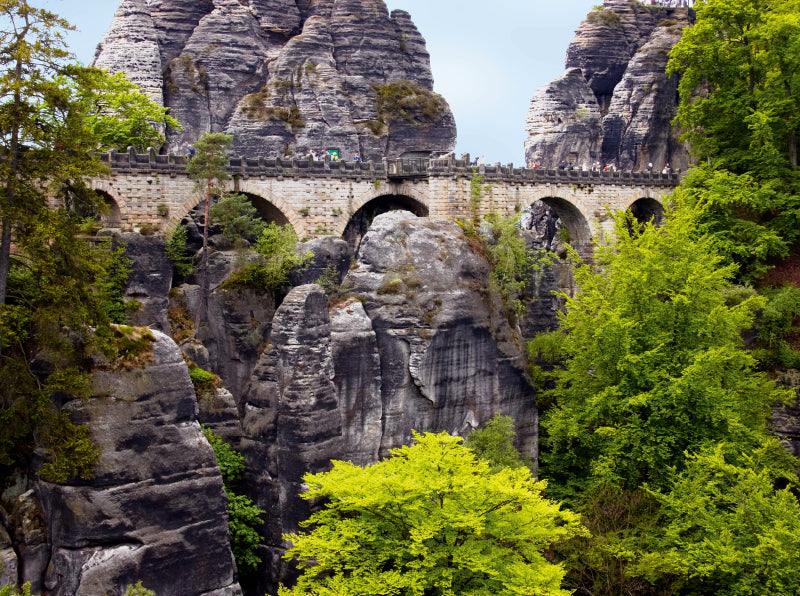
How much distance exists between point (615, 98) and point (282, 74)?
76.6 feet

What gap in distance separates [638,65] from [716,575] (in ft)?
134

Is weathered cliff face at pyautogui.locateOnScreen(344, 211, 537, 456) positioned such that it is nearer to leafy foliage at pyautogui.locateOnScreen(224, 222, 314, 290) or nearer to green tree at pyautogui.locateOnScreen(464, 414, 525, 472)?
green tree at pyautogui.locateOnScreen(464, 414, 525, 472)

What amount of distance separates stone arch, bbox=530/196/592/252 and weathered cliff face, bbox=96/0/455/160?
817cm

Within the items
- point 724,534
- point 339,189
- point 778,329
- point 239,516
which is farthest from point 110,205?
point 778,329

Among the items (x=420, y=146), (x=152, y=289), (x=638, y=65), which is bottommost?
(x=152, y=289)

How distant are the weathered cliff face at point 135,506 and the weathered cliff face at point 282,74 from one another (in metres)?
29.0

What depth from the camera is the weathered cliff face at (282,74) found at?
48062 mm

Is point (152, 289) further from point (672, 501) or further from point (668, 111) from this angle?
point (668, 111)

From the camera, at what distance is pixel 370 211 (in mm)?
43875

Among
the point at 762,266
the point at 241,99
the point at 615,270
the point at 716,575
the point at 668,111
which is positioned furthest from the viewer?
the point at 668,111

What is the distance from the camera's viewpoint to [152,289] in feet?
103

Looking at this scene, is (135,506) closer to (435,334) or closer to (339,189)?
(435,334)

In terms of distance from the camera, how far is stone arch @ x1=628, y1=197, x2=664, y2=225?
5141 cm

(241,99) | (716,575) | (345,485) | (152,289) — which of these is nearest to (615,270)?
(716,575)
